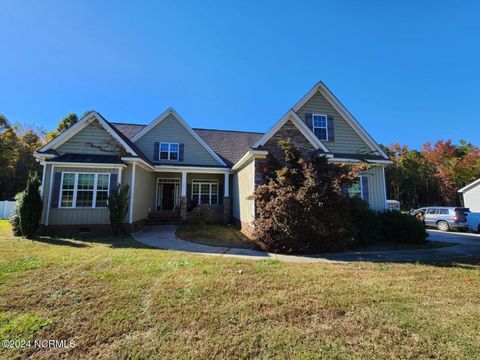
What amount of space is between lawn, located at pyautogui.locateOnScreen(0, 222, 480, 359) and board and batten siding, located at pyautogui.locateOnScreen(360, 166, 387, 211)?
6.88 metres

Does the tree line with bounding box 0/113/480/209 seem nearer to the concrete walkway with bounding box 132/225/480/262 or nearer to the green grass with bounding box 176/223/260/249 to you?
the green grass with bounding box 176/223/260/249

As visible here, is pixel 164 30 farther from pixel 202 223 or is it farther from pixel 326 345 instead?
pixel 326 345

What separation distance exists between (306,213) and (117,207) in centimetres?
854

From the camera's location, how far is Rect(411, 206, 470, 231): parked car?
51.8ft

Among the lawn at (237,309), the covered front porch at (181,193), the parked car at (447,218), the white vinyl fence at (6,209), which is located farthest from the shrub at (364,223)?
the white vinyl fence at (6,209)

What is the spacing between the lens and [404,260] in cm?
741

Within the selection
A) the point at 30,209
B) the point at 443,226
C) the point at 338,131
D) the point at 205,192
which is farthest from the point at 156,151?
the point at 443,226

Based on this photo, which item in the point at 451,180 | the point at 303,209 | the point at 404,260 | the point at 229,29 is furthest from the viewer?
the point at 451,180

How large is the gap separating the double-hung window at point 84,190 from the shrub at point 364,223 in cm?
1154

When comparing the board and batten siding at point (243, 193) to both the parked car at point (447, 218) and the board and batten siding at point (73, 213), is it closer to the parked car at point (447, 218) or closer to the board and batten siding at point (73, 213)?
the board and batten siding at point (73, 213)

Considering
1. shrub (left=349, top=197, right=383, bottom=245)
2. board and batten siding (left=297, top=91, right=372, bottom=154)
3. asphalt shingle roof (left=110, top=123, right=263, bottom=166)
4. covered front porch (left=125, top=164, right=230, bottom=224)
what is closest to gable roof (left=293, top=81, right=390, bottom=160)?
board and batten siding (left=297, top=91, right=372, bottom=154)

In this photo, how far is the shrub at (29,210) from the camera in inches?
388

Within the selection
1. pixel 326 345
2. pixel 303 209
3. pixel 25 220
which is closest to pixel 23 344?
pixel 326 345

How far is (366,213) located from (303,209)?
13.1 ft
